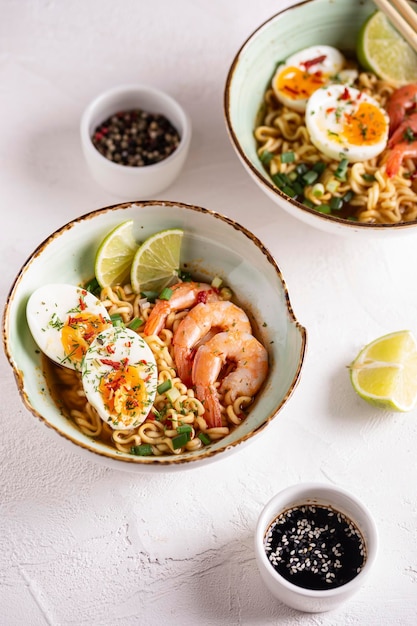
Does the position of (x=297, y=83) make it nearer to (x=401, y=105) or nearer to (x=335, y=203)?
(x=401, y=105)

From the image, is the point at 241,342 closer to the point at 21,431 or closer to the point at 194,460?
the point at 194,460

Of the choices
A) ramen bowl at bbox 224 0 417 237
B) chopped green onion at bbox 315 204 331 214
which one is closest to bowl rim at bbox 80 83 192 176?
ramen bowl at bbox 224 0 417 237

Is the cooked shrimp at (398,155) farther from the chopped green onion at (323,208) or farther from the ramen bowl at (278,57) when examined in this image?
the ramen bowl at (278,57)

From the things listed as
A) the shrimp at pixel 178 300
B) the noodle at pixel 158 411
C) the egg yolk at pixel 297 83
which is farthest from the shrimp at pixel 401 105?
the noodle at pixel 158 411

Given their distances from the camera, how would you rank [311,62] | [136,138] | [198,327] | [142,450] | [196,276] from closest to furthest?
[142,450], [198,327], [196,276], [136,138], [311,62]

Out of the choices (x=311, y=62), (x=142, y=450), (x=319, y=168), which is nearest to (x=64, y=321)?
(x=142, y=450)

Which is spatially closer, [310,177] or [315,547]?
[315,547]
